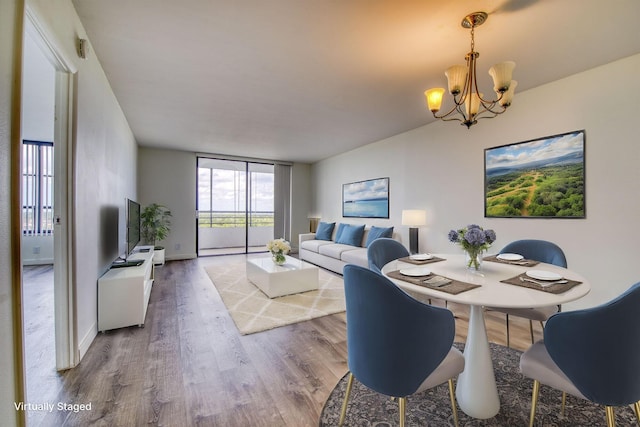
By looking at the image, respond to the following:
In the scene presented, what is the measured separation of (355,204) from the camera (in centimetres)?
572

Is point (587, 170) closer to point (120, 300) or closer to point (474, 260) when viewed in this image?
point (474, 260)

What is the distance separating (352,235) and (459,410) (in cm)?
369

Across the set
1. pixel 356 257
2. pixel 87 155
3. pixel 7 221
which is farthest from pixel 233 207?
pixel 7 221

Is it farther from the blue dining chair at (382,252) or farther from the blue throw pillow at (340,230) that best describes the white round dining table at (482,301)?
the blue throw pillow at (340,230)

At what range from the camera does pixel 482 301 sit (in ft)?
3.86

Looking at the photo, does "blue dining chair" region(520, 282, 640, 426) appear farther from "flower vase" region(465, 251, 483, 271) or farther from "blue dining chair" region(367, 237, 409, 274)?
"blue dining chair" region(367, 237, 409, 274)

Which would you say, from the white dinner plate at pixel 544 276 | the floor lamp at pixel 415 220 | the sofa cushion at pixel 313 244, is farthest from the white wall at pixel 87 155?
the floor lamp at pixel 415 220

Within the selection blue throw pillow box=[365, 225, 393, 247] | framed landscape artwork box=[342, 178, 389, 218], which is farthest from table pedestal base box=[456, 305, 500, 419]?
framed landscape artwork box=[342, 178, 389, 218]

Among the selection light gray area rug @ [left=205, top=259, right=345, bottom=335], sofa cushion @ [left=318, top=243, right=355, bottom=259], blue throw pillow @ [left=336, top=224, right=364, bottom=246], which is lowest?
light gray area rug @ [left=205, top=259, right=345, bottom=335]

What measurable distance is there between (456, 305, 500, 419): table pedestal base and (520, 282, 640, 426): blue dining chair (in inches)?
16.5

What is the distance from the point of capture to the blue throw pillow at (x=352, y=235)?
507 cm

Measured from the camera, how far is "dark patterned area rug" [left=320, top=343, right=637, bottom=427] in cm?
143

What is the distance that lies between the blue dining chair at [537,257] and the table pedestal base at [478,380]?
1.49 ft

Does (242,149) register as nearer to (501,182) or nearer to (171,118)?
(171,118)
